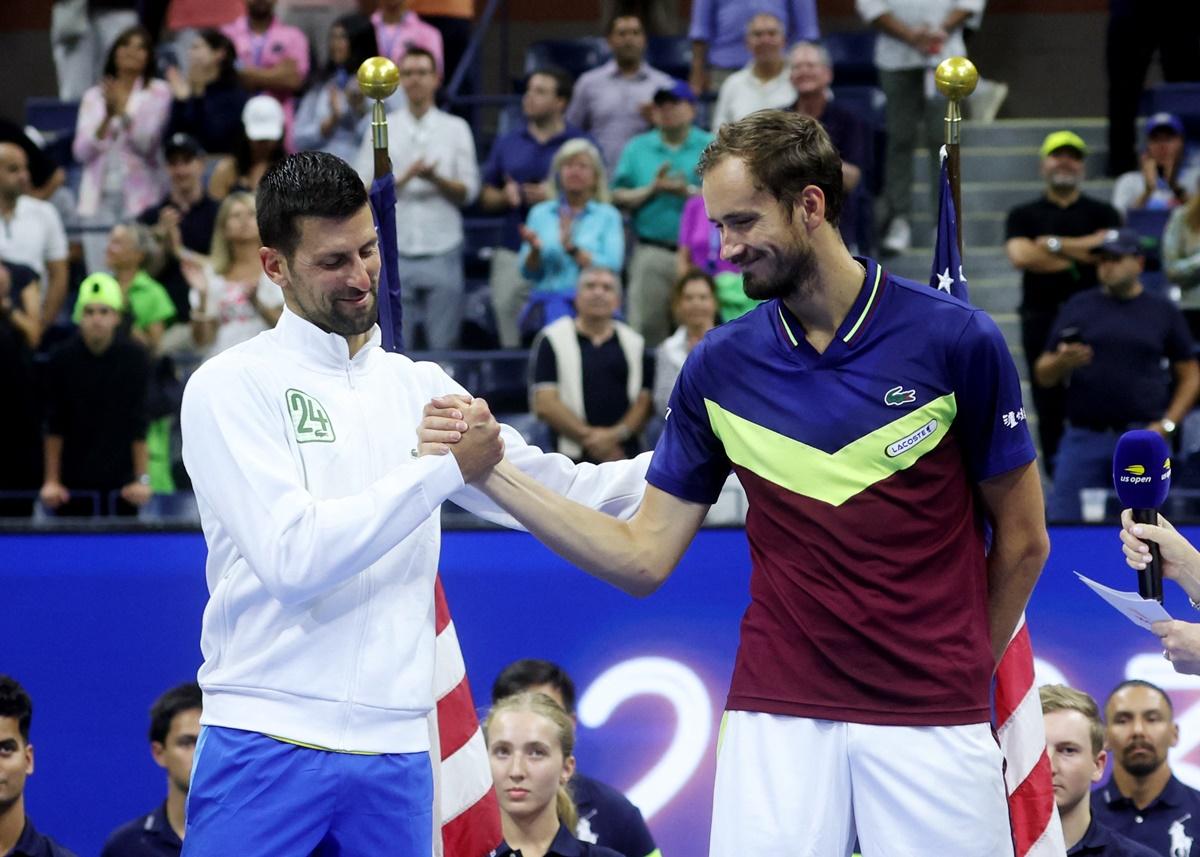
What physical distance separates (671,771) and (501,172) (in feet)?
15.5

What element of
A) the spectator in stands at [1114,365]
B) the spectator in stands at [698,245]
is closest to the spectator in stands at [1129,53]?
the spectator in stands at [1114,365]

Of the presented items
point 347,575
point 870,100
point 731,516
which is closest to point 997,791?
point 347,575

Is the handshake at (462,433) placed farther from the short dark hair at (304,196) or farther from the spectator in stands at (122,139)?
the spectator in stands at (122,139)

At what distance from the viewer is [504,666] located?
754cm

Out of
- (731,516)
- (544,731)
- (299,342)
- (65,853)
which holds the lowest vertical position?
(65,853)

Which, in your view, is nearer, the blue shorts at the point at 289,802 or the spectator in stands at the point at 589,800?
the blue shorts at the point at 289,802

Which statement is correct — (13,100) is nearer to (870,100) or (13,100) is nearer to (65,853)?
(870,100)

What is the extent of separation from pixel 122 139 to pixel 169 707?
5.86 metres

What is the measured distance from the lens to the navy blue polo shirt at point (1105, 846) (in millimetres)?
6023

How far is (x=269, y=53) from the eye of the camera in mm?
12344

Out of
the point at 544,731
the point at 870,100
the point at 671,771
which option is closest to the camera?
the point at 544,731

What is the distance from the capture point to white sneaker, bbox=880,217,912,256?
11.3 metres

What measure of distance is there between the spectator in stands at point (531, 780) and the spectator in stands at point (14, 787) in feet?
4.91

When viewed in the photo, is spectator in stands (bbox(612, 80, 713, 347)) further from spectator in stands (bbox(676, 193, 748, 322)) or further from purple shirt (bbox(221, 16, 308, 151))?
purple shirt (bbox(221, 16, 308, 151))
